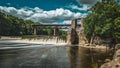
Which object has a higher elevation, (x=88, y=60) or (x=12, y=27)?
(x=12, y=27)

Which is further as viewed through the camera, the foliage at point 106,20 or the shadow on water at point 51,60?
the foliage at point 106,20

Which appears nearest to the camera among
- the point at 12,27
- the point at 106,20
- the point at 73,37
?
the point at 106,20

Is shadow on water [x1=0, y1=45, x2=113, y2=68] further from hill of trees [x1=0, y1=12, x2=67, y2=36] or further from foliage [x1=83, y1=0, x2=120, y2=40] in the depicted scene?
hill of trees [x1=0, y1=12, x2=67, y2=36]

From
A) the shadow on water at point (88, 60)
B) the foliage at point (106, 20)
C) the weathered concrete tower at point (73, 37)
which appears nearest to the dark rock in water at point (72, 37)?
the weathered concrete tower at point (73, 37)

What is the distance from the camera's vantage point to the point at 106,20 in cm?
6788

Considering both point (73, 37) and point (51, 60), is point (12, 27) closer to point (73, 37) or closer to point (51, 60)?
point (73, 37)

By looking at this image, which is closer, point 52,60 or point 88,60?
point 88,60

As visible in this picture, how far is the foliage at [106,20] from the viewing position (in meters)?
66.1

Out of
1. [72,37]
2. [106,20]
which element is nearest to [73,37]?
[72,37]

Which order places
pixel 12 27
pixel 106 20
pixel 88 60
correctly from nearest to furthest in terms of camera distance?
pixel 88 60, pixel 106 20, pixel 12 27

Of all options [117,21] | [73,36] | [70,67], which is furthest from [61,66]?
[73,36]

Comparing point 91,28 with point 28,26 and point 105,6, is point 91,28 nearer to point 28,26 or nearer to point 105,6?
point 105,6

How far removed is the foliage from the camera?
6612 cm

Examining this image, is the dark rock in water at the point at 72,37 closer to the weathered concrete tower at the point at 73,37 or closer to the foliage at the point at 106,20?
the weathered concrete tower at the point at 73,37
